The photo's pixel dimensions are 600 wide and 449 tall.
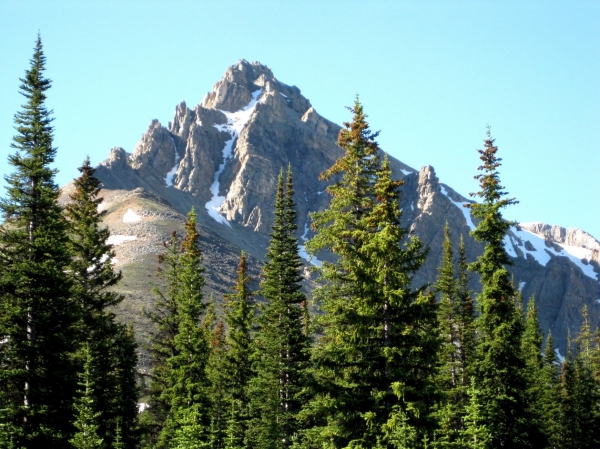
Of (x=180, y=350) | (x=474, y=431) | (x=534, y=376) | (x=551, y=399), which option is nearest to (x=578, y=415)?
(x=551, y=399)

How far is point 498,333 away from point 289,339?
38.2 feet

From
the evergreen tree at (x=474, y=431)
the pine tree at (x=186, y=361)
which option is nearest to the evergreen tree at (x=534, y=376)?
the evergreen tree at (x=474, y=431)

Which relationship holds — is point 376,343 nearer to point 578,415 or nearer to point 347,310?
point 347,310

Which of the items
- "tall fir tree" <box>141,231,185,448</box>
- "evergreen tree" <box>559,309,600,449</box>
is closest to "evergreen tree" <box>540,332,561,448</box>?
"evergreen tree" <box>559,309,600,449</box>

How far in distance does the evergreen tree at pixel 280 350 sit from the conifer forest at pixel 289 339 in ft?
0.30

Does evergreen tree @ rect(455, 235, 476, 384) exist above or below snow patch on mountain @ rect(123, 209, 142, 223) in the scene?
below

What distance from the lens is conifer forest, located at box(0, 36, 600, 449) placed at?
22.6m

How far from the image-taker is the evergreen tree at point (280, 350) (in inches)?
1393

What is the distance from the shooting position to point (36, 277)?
26.9 m

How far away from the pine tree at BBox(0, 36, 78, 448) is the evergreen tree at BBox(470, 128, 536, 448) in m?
19.2

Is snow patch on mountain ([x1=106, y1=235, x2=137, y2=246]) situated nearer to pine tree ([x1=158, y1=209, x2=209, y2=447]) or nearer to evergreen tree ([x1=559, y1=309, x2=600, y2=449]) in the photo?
evergreen tree ([x1=559, y1=309, x2=600, y2=449])

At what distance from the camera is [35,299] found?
26453mm

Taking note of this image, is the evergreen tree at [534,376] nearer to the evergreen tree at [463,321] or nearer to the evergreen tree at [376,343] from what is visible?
the evergreen tree at [463,321]

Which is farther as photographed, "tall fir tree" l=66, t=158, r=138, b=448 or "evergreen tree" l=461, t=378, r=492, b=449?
"tall fir tree" l=66, t=158, r=138, b=448
